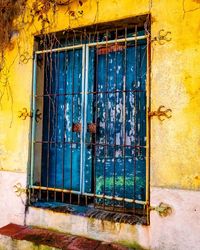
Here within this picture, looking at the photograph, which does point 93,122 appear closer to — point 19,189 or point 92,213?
point 92,213

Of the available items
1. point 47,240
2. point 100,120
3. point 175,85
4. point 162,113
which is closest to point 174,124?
point 162,113

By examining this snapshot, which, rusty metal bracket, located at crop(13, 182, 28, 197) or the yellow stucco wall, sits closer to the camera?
the yellow stucco wall

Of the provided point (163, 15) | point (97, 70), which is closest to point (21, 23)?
point (97, 70)

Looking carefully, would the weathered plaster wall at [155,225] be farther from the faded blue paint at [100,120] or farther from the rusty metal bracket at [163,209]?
the faded blue paint at [100,120]

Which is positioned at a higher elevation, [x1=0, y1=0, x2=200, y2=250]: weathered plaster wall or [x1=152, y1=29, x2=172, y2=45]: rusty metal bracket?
[x1=152, y1=29, x2=172, y2=45]: rusty metal bracket

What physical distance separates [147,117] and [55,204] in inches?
65.2

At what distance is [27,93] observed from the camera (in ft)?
13.4

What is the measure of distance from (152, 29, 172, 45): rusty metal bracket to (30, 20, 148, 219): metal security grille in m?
0.20

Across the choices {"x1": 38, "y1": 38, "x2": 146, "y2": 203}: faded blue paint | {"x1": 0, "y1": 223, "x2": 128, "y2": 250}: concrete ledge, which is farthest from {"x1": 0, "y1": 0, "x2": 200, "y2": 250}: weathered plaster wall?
{"x1": 38, "y1": 38, "x2": 146, "y2": 203}: faded blue paint

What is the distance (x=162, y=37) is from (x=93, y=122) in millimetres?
1313

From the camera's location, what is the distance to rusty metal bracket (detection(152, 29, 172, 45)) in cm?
322

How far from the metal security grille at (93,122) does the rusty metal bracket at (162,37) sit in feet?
0.64

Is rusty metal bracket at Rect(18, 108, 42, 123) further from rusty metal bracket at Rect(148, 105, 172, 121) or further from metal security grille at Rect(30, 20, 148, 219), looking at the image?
rusty metal bracket at Rect(148, 105, 172, 121)

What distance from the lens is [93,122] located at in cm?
387
